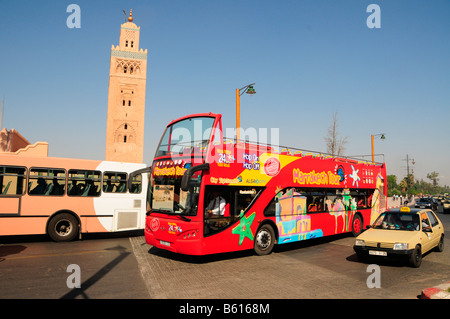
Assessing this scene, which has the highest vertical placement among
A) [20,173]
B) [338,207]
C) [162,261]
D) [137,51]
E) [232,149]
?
→ [137,51]

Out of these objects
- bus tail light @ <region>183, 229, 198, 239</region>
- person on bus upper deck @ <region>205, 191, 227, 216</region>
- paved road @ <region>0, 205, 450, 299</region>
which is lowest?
paved road @ <region>0, 205, 450, 299</region>

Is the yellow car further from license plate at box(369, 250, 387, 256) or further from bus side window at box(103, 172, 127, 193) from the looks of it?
bus side window at box(103, 172, 127, 193)

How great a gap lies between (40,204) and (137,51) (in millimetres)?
62795

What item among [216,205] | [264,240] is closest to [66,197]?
[216,205]

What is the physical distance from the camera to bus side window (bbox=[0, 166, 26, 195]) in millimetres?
10906

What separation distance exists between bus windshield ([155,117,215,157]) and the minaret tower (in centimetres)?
5364

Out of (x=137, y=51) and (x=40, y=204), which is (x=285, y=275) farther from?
(x=137, y=51)

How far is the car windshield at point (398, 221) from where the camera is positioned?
9.55m

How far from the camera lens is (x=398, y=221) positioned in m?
9.88

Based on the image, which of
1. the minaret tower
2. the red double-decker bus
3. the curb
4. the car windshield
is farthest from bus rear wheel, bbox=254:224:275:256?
the minaret tower

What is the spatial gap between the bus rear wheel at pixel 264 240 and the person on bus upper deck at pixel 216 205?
1768 mm

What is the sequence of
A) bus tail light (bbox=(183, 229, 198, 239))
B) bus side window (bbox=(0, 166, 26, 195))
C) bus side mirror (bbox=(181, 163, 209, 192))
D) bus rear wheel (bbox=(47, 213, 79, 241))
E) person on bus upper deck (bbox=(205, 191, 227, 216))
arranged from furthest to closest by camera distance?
bus rear wheel (bbox=(47, 213, 79, 241))
bus side window (bbox=(0, 166, 26, 195))
person on bus upper deck (bbox=(205, 191, 227, 216))
bus tail light (bbox=(183, 229, 198, 239))
bus side mirror (bbox=(181, 163, 209, 192))
